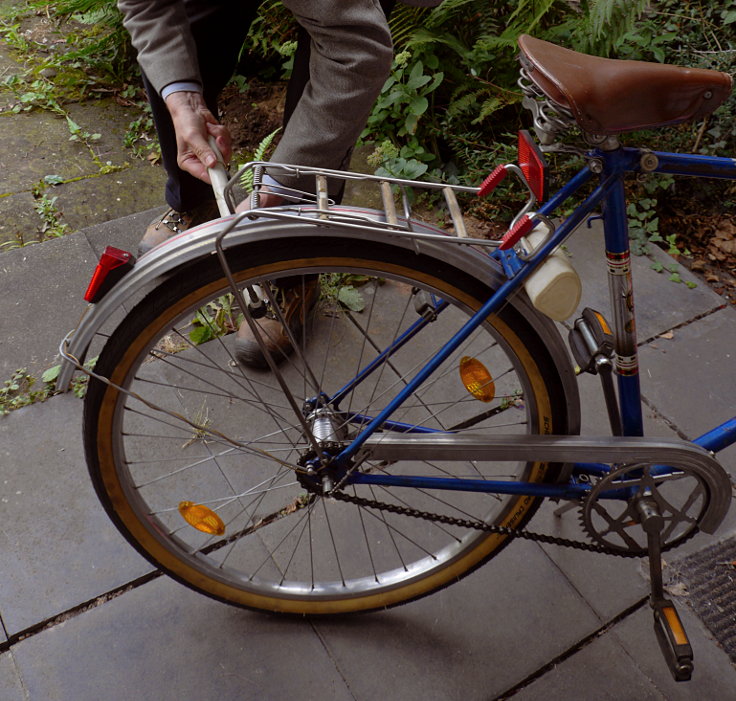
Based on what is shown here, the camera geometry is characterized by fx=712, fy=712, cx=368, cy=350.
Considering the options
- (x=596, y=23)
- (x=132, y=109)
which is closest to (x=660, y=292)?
(x=596, y=23)

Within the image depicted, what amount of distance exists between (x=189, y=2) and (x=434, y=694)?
7.14ft

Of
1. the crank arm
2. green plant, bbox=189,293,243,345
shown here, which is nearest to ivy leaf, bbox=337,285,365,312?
green plant, bbox=189,293,243,345

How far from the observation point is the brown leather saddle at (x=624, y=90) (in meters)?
1.30

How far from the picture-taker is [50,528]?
2.14m

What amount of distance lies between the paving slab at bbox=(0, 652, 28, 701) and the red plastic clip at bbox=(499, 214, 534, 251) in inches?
64.8

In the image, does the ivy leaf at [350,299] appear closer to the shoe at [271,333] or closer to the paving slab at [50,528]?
the shoe at [271,333]

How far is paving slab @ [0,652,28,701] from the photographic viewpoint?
71.9 inches

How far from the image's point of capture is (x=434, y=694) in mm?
1880

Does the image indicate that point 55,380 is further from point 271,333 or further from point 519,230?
point 519,230

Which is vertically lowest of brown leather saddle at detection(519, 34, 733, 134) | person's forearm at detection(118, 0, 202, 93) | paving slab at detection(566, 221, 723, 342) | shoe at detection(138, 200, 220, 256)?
paving slab at detection(566, 221, 723, 342)

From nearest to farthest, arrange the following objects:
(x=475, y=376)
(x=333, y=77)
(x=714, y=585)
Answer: (x=333, y=77) < (x=475, y=376) < (x=714, y=585)

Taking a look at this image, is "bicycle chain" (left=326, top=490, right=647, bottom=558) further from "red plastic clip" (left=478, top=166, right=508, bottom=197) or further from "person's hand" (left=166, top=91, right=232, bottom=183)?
"person's hand" (left=166, top=91, right=232, bottom=183)

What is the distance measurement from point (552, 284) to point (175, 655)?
1.40 metres

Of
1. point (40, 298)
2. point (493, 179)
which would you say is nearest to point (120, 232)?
point (40, 298)
